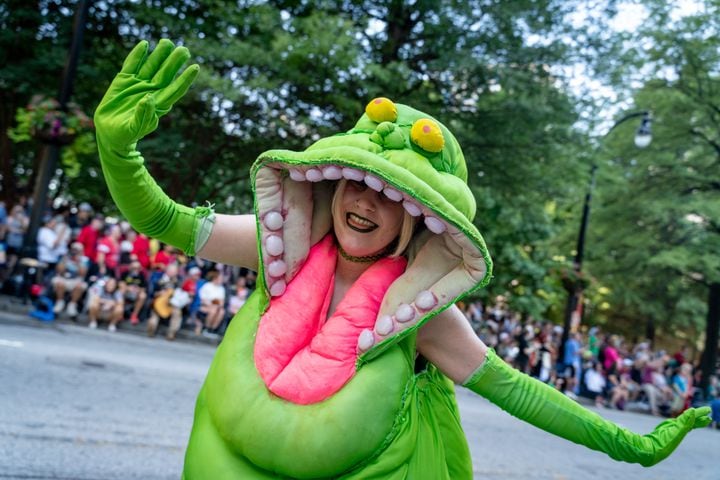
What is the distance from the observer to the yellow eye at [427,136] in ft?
6.22

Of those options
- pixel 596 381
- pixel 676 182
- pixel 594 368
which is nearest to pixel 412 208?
pixel 596 381

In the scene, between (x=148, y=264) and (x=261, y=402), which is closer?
(x=261, y=402)

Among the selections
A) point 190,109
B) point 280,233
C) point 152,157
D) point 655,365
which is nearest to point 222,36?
point 190,109

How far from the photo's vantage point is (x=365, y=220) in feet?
6.50

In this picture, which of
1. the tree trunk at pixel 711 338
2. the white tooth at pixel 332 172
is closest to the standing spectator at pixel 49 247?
the white tooth at pixel 332 172

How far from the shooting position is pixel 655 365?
14109mm

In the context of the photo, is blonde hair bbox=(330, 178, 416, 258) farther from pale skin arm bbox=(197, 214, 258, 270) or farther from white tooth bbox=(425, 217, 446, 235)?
pale skin arm bbox=(197, 214, 258, 270)

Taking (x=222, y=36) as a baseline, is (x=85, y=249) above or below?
below

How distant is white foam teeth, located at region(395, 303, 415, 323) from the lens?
1.84m

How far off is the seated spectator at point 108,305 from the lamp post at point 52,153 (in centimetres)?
98

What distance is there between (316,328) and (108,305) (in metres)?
7.81

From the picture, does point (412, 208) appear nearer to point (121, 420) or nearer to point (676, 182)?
point (121, 420)

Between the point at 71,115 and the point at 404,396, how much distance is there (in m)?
7.63

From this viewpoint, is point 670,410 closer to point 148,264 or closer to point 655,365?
point 655,365
